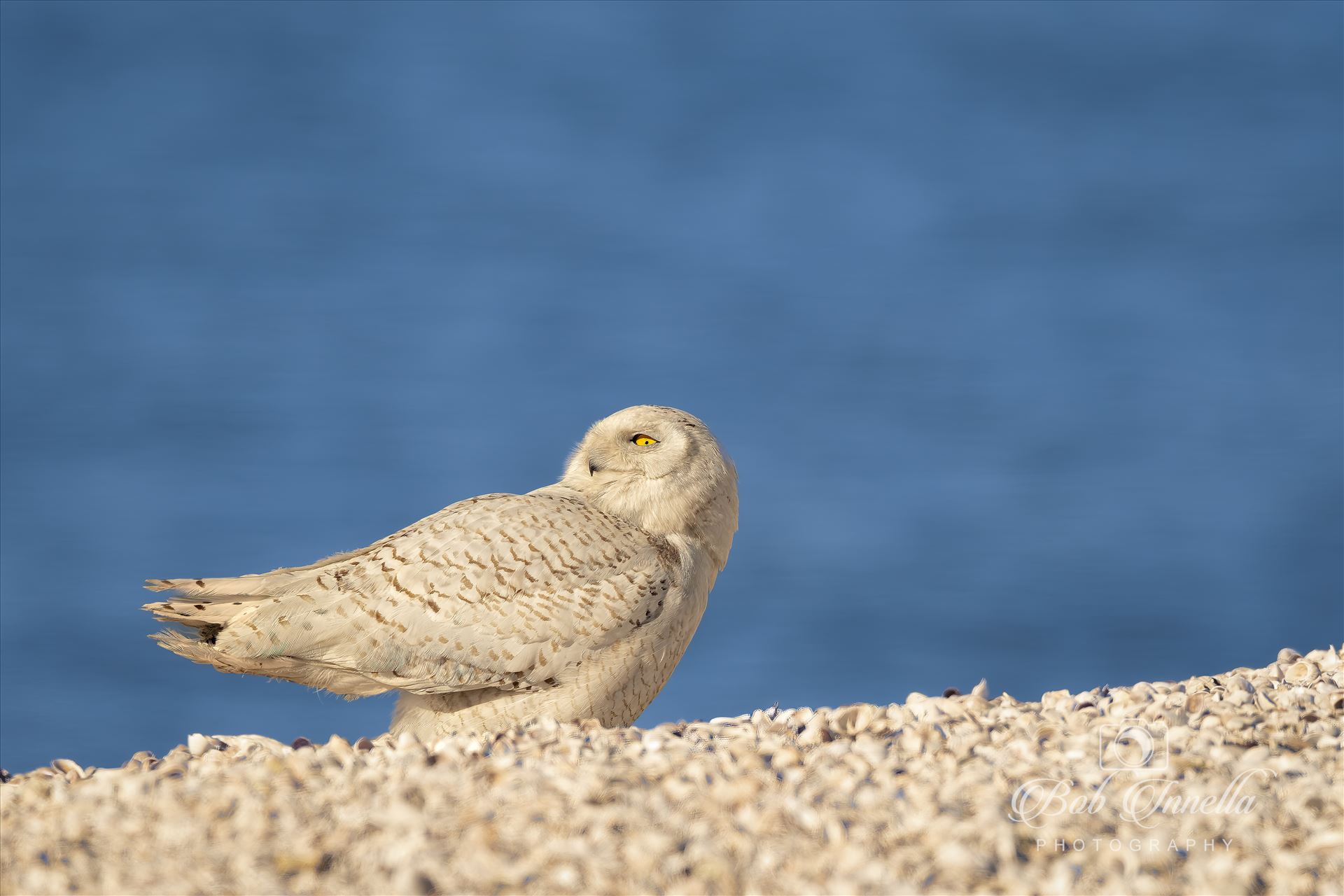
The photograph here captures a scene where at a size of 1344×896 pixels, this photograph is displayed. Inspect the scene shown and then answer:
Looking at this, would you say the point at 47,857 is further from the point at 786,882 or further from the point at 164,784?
the point at 786,882

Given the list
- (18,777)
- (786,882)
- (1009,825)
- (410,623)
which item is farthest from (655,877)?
(18,777)

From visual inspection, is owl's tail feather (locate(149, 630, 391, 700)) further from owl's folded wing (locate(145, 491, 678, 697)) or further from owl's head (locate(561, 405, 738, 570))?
owl's head (locate(561, 405, 738, 570))

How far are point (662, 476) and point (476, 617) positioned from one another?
3.09ft

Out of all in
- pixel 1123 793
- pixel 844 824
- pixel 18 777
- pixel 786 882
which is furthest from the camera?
pixel 18 777

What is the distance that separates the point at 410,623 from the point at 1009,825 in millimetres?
2334

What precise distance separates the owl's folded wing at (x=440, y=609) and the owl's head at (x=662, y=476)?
0.23 meters

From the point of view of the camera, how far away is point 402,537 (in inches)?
201

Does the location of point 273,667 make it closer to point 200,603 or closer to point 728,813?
point 200,603

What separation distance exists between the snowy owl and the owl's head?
0.11m

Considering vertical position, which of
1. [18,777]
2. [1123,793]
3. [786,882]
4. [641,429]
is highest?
[641,429]

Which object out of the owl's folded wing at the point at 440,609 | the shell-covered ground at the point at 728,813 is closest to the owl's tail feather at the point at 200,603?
the owl's folded wing at the point at 440,609

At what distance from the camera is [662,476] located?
526 cm

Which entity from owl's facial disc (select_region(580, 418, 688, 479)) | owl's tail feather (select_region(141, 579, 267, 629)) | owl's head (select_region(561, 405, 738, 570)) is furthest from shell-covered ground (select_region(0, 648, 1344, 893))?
owl's facial disc (select_region(580, 418, 688, 479))

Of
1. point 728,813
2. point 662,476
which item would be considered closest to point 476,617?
point 662,476
